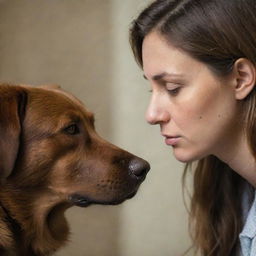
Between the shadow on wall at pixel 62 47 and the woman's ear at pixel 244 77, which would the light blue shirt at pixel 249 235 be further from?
the shadow on wall at pixel 62 47

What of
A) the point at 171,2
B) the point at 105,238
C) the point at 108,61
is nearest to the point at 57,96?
the point at 171,2

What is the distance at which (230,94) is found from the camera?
124 centimetres

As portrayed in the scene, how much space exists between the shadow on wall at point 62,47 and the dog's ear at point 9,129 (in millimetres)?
918

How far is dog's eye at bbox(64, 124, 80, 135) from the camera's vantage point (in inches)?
54.1

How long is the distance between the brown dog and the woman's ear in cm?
37

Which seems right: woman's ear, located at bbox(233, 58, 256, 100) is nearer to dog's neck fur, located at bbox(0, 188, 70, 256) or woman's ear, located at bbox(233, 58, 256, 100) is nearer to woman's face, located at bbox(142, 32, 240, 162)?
woman's face, located at bbox(142, 32, 240, 162)

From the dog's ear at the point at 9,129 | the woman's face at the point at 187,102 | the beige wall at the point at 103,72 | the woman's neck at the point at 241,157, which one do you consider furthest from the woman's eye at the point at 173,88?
the beige wall at the point at 103,72

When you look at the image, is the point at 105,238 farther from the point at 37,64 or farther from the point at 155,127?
the point at 37,64

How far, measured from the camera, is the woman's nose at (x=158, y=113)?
1.27 m

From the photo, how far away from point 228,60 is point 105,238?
4.50 feet

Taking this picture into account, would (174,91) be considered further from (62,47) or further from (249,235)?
(62,47)

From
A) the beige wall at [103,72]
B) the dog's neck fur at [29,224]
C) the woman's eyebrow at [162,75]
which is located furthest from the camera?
the beige wall at [103,72]

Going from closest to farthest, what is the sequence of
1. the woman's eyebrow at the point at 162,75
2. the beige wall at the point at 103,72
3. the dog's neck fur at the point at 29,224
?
the woman's eyebrow at the point at 162,75, the dog's neck fur at the point at 29,224, the beige wall at the point at 103,72

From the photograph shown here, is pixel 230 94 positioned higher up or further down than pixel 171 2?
further down
